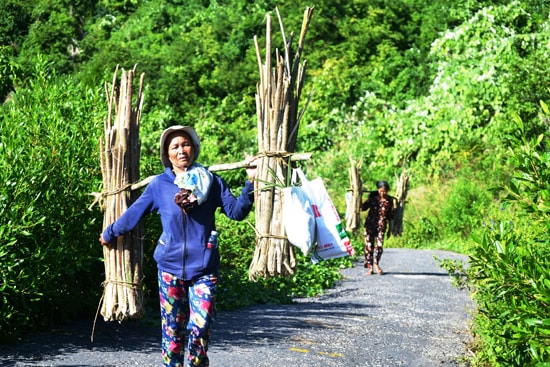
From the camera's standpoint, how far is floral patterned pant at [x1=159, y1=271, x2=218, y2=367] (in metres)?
5.23

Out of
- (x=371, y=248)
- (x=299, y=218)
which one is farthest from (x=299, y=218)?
(x=371, y=248)

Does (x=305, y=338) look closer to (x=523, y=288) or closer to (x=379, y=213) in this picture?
(x=523, y=288)

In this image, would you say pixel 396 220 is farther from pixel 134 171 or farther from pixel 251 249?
pixel 134 171

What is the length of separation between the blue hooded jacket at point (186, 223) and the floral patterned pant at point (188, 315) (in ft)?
0.24

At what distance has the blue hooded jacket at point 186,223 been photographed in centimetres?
525

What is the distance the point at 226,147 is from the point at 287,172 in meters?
20.4

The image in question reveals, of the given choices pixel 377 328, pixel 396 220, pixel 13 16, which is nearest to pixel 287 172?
pixel 377 328

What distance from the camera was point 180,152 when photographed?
18.1ft

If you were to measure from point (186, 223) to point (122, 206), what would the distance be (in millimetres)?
992

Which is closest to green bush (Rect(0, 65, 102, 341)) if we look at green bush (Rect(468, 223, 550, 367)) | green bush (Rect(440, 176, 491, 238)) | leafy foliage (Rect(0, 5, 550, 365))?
leafy foliage (Rect(0, 5, 550, 365))

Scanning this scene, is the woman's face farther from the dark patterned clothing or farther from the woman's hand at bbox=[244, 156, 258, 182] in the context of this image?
the dark patterned clothing

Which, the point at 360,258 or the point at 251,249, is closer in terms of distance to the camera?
the point at 251,249

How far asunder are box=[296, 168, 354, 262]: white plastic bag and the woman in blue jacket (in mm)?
397

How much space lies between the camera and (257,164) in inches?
224
